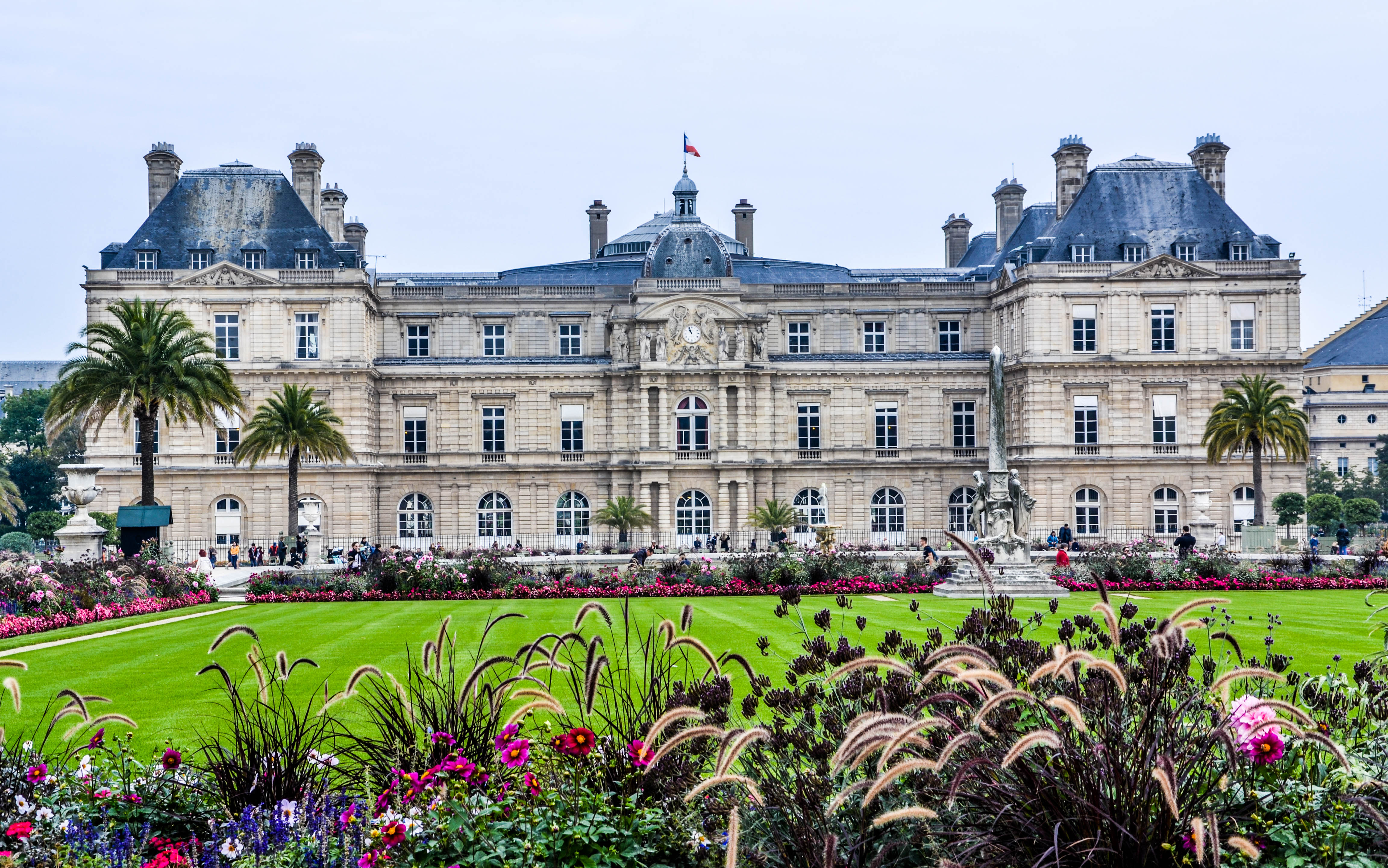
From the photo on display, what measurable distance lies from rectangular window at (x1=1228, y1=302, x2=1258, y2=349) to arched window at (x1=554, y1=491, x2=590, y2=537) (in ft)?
99.2

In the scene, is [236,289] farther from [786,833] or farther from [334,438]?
[786,833]

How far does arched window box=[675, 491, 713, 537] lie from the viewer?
57312 millimetres

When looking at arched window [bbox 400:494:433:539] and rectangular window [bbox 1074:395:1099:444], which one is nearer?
rectangular window [bbox 1074:395:1099:444]

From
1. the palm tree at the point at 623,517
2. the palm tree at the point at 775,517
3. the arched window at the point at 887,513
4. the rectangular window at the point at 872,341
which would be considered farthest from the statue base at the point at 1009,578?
the rectangular window at the point at 872,341

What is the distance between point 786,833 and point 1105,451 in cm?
5263

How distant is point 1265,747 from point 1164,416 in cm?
5336

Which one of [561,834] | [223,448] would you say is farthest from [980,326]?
[561,834]

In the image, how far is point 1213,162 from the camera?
6038 cm

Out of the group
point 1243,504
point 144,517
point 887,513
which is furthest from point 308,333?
point 1243,504

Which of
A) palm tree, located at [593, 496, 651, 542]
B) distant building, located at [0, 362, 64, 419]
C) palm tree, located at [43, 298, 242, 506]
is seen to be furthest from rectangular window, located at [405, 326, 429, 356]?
distant building, located at [0, 362, 64, 419]

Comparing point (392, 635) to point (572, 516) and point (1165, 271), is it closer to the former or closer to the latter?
point (572, 516)

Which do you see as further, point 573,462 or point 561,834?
point 573,462

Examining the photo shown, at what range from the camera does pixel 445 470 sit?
2280 inches

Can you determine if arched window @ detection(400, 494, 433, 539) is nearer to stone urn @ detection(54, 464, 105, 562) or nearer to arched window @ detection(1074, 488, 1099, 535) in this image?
stone urn @ detection(54, 464, 105, 562)
